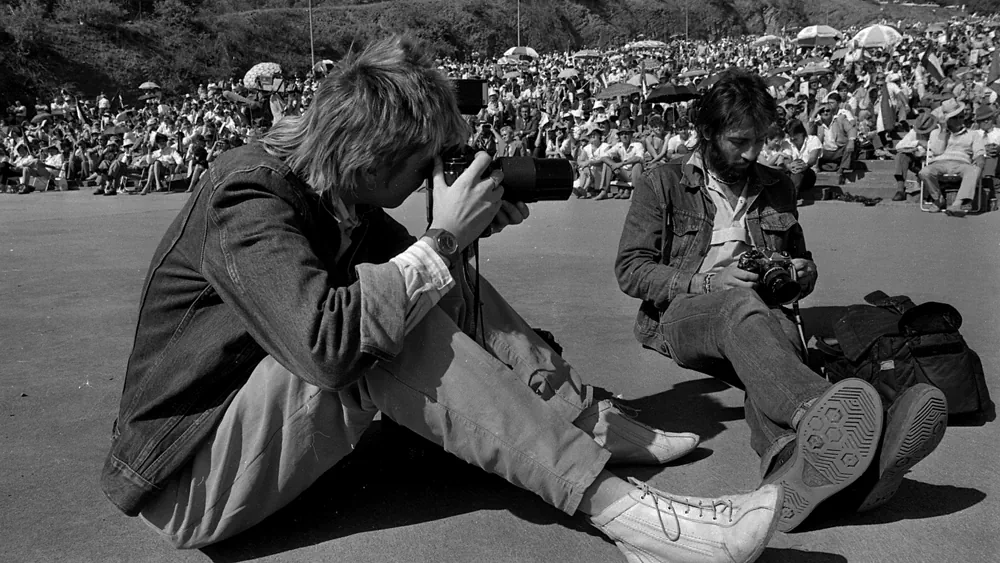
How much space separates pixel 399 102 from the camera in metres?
2.10

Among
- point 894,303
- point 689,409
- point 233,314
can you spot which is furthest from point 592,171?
point 233,314

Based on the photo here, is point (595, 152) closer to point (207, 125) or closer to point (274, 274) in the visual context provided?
point (274, 274)

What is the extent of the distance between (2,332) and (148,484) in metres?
2.99

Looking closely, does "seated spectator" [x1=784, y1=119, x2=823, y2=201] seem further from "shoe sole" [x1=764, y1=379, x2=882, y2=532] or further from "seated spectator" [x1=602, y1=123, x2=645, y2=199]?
"shoe sole" [x1=764, y1=379, x2=882, y2=532]

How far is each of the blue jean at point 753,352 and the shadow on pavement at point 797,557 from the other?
291mm

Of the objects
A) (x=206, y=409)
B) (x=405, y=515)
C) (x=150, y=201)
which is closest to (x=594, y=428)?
(x=405, y=515)

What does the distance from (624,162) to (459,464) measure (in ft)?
38.2

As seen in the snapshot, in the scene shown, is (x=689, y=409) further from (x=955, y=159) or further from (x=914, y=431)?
(x=955, y=159)

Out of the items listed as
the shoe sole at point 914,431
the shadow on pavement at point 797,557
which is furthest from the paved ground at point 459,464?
the shoe sole at point 914,431

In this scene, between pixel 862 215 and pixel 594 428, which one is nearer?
pixel 594 428

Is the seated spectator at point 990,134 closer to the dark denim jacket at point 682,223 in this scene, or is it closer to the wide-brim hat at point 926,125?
the wide-brim hat at point 926,125

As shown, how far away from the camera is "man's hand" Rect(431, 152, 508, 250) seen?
2.19 m

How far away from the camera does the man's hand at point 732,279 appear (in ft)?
9.84

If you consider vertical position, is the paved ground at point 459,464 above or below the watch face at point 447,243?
below
